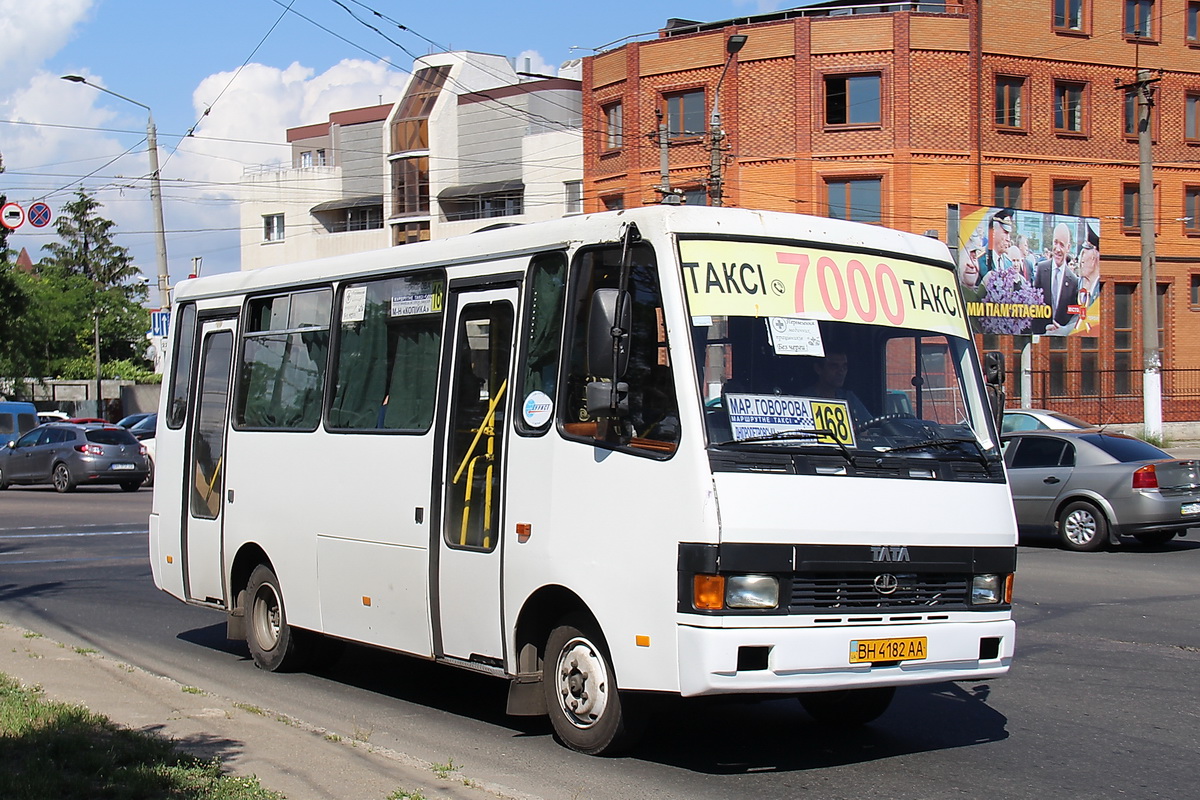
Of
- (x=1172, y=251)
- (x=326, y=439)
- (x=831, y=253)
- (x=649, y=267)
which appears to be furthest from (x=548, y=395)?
(x=1172, y=251)

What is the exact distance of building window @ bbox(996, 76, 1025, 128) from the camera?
152 ft

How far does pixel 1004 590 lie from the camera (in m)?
7.21

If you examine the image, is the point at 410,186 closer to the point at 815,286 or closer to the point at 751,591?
the point at 815,286

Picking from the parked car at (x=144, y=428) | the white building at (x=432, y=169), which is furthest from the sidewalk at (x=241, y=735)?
the white building at (x=432, y=169)

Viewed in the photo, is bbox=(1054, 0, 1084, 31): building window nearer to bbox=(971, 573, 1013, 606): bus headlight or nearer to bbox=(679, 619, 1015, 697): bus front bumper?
bbox=(971, 573, 1013, 606): bus headlight

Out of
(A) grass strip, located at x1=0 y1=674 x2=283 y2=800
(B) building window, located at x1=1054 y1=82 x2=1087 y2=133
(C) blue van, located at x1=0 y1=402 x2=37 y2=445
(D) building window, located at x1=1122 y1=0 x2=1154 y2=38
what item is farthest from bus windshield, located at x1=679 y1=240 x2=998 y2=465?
(D) building window, located at x1=1122 y1=0 x2=1154 y2=38

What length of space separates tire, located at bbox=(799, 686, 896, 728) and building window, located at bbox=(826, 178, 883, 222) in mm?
38548

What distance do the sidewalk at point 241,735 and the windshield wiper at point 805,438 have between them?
197 cm

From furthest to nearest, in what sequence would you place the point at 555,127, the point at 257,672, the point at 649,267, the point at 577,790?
the point at 555,127 < the point at 257,672 < the point at 649,267 < the point at 577,790

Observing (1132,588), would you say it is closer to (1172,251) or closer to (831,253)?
(831,253)

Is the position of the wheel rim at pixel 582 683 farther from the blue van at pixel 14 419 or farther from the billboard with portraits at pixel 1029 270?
the blue van at pixel 14 419

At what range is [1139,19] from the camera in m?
48.8

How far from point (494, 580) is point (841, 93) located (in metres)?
40.4

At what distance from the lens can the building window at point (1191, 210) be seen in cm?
4938
